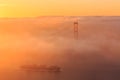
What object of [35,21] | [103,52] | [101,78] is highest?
[35,21]

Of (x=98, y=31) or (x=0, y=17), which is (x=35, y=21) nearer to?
(x=0, y=17)

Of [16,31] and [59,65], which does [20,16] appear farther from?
[59,65]

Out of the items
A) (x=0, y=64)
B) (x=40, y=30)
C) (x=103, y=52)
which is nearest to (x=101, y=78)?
(x=103, y=52)

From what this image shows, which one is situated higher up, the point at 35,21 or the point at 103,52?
the point at 35,21

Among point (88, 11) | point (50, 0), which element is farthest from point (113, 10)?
point (50, 0)

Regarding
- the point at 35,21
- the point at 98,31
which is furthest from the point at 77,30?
the point at 35,21

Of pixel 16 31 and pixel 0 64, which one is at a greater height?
pixel 16 31

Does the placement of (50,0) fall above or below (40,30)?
above

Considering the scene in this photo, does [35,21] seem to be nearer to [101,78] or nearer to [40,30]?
[40,30]
